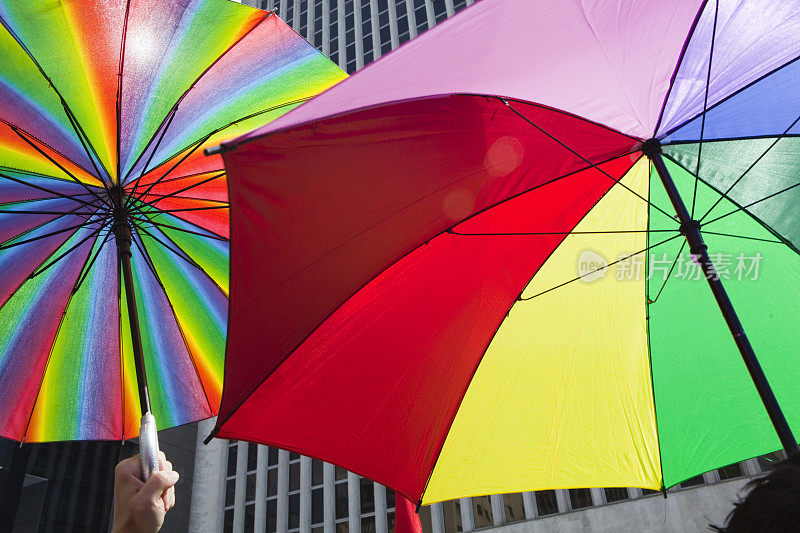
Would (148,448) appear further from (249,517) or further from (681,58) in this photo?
(249,517)

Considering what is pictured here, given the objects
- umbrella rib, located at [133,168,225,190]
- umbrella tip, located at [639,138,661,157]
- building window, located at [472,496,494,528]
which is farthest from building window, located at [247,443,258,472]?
umbrella tip, located at [639,138,661,157]

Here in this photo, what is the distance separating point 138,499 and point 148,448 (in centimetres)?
38

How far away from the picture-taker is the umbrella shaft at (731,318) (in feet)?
8.00

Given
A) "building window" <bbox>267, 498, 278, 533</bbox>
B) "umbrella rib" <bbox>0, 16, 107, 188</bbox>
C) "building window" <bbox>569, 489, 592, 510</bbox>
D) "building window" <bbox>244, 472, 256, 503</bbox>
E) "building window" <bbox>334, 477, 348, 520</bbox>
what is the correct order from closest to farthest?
"umbrella rib" <bbox>0, 16, 107, 188</bbox> → "building window" <bbox>569, 489, 592, 510</bbox> → "building window" <bbox>334, 477, 348, 520</bbox> → "building window" <bbox>267, 498, 278, 533</bbox> → "building window" <bbox>244, 472, 256, 503</bbox>

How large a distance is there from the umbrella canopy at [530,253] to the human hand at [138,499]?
965mm

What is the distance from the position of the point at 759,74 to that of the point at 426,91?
1.85 m

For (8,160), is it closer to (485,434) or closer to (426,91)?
(426,91)

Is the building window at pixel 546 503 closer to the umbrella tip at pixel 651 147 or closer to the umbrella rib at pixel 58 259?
the umbrella rib at pixel 58 259

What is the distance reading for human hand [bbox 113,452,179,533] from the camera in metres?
1.44

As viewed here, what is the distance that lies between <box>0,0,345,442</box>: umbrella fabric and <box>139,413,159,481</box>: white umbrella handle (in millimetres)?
2065

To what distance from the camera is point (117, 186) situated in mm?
3721

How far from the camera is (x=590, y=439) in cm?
346

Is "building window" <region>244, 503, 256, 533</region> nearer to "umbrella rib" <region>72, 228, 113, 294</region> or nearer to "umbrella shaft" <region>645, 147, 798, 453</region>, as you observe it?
"umbrella rib" <region>72, 228, 113, 294</region>

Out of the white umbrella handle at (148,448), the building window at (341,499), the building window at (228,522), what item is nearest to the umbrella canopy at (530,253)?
the white umbrella handle at (148,448)
